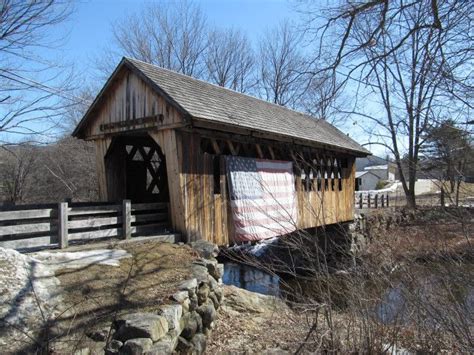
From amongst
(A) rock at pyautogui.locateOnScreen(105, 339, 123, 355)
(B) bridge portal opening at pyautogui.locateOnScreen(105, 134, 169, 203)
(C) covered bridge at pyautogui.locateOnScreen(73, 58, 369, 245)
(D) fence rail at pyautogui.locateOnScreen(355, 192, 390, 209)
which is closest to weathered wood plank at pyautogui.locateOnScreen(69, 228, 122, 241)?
(C) covered bridge at pyautogui.locateOnScreen(73, 58, 369, 245)

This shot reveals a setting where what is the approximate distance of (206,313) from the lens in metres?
5.91

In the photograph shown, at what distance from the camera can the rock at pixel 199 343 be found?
205 inches

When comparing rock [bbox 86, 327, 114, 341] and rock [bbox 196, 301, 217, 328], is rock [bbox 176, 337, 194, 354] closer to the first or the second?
rock [bbox 196, 301, 217, 328]

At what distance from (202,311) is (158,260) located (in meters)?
1.31

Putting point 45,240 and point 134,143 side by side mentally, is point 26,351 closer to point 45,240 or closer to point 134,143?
point 45,240

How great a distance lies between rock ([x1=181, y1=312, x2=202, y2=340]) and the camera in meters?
5.20

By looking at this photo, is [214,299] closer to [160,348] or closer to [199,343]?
[199,343]

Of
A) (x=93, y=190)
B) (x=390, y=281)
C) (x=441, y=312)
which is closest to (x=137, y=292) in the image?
(x=390, y=281)

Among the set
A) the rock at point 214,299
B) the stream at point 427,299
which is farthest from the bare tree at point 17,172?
the stream at point 427,299

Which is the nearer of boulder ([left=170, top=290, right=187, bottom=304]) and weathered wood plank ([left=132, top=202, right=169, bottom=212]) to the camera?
boulder ([left=170, top=290, right=187, bottom=304])

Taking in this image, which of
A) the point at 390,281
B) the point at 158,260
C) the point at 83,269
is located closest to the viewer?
the point at 390,281

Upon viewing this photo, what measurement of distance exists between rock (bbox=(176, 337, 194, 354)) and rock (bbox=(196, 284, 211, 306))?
0.99 meters

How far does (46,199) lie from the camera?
903 inches

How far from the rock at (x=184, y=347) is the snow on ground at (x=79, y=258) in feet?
5.71
